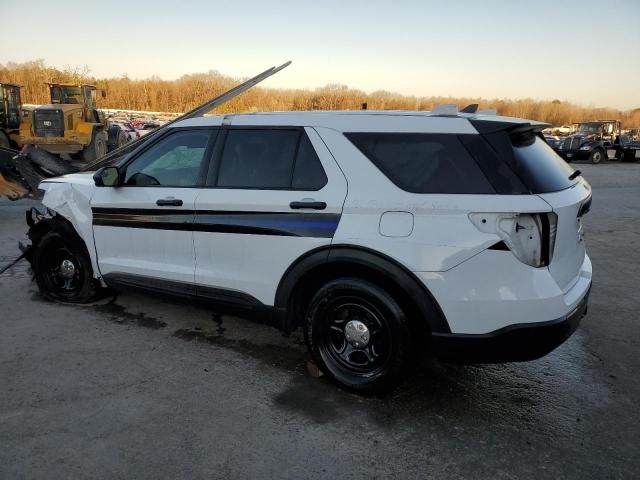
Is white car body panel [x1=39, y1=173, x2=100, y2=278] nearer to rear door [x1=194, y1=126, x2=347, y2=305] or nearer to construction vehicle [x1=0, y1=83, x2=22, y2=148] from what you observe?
rear door [x1=194, y1=126, x2=347, y2=305]

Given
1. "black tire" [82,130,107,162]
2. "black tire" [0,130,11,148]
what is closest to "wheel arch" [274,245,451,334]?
"black tire" [0,130,11,148]

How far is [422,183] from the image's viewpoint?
285 centimetres

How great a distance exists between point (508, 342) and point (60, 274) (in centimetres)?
400

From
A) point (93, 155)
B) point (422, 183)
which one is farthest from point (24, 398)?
point (93, 155)

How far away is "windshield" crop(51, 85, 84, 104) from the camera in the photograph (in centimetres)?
1912

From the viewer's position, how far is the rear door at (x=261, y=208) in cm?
311

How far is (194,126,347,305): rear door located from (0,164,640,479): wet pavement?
64 centimetres

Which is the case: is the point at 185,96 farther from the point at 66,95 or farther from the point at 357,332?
the point at 357,332

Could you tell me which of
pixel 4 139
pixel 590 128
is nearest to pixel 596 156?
pixel 590 128

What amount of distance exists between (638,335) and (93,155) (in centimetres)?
1821

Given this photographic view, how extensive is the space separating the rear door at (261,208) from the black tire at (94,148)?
1623 cm

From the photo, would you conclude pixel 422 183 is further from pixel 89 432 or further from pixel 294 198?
pixel 89 432

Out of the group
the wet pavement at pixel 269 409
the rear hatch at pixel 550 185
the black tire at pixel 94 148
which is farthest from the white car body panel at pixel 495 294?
the black tire at pixel 94 148

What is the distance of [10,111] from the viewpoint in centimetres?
1702
